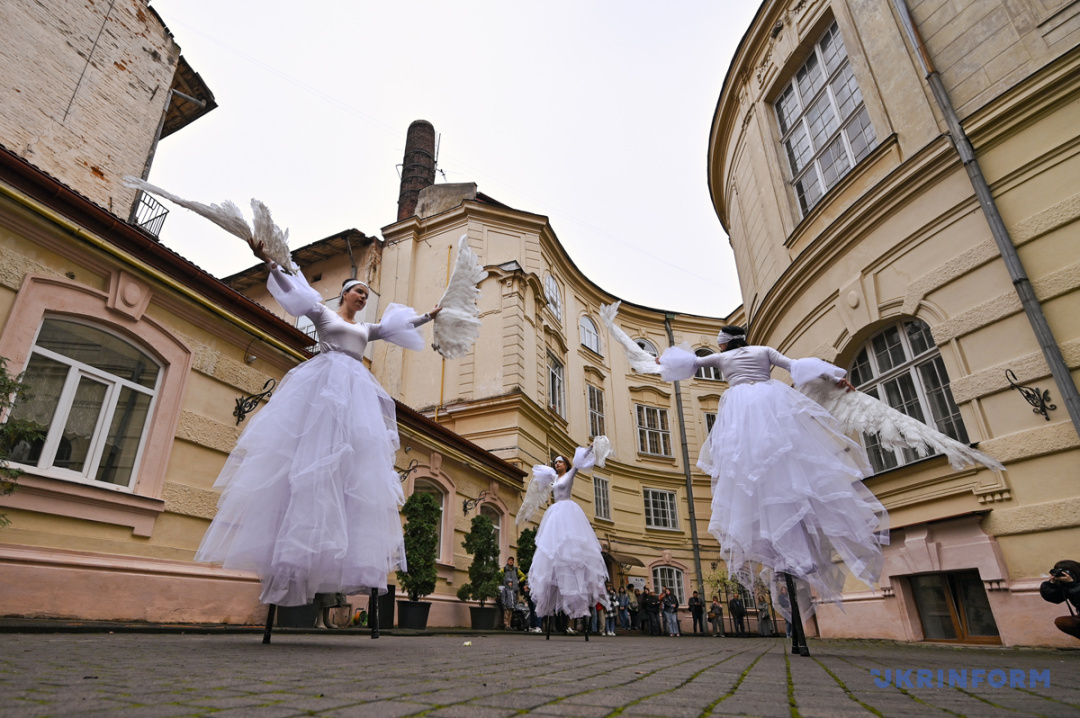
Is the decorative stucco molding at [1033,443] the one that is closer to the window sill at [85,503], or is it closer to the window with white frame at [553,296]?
the window sill at [85,503]

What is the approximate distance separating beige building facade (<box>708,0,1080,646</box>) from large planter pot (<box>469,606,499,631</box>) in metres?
6.78

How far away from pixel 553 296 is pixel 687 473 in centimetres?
1010

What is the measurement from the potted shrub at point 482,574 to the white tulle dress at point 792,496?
8.55 metres

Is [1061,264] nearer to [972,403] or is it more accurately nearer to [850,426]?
[972,403]

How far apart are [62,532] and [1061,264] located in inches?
451

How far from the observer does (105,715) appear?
4.74 ft

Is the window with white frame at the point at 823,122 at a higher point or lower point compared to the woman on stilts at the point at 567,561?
higher

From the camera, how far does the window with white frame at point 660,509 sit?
81.3 ft

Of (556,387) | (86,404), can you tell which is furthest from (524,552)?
(86,404)

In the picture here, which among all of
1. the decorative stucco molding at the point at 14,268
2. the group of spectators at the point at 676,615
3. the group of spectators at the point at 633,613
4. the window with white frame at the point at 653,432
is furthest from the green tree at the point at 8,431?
the window with white frame at the point at 653,432

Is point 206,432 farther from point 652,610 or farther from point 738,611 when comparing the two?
point 738,611

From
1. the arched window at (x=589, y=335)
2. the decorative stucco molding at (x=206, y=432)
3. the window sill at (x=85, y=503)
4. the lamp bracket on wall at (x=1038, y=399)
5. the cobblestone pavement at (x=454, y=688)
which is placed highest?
the arched window at (x=589, y=335)

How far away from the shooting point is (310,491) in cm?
371

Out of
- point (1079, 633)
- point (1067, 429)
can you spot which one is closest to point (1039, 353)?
point (1067, 429)
